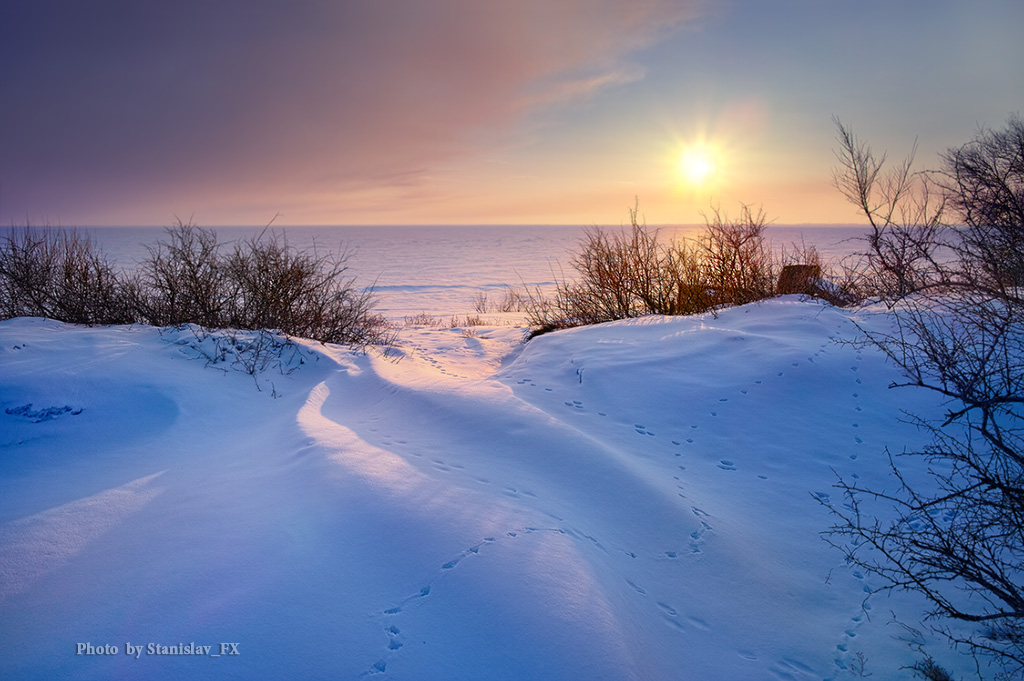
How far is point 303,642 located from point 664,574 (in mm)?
2337

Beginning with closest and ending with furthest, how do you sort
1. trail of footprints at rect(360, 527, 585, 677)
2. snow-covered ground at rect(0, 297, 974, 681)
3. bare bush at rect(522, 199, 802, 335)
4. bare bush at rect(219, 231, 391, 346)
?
trail of footprints at rect(360, 527, 585, 677) → snow-covered ground at rect(0, 297, 974, 681) → bare bush at rect(219, 231, 391, 346) → bare bush at rect(522, 199, 802, 335)

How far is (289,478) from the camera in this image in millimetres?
3885

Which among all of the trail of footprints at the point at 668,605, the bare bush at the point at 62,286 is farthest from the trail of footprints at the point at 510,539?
the bare bush at the point at 62,286

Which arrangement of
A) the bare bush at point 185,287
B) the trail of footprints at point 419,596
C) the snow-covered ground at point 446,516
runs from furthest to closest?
the bare bush at point 185,287 → the snow-covered ground at point 446,516 → the trail of footprints at point 419,596

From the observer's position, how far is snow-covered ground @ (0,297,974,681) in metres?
2.35

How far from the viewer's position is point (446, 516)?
127 inches

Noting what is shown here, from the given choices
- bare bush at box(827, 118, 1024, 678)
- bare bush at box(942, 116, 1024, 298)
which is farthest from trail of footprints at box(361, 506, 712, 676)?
bare bush at box(942, 116, 1024, 298)

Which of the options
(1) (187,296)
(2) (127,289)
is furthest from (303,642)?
(2) (127,289)

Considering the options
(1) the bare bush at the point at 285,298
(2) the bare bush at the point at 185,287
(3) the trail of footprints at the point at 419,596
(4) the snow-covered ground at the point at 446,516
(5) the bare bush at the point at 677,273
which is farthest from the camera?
(5) the bare bush at the point at 677,273

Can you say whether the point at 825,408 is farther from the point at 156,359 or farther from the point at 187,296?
the point at 187,296

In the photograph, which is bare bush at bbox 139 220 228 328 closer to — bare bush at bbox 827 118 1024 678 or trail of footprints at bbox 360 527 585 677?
trail of footprints at bbox 360 527 585 677

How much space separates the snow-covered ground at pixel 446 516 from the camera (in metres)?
2.35

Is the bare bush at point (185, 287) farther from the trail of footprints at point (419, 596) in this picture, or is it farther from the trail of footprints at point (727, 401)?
the trail of footprints at point (419, 596)

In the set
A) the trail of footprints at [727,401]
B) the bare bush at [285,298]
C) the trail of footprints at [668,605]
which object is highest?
the bare bush at [285,298]
